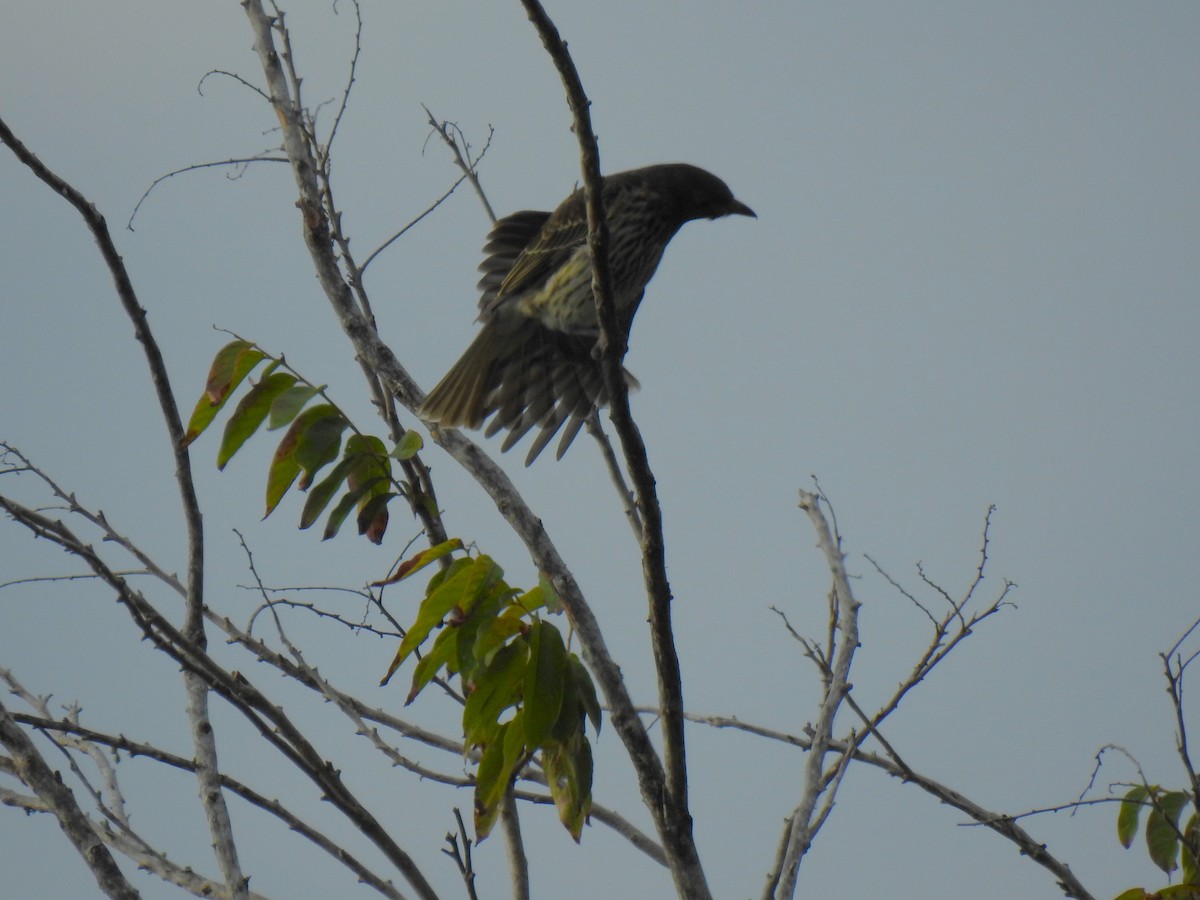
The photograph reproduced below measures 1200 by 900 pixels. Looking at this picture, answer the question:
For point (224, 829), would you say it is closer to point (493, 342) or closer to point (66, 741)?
point (66, 741)

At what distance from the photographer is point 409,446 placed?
2777mm

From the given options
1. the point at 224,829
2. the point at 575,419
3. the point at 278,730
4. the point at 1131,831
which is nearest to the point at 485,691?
the point at 278,730

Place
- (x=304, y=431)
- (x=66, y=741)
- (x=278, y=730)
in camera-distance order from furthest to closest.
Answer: (x=66, y=741)
(x=304, y=431)
(x=278, y=730)

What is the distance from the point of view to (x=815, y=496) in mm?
4098

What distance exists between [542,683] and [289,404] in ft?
2.86

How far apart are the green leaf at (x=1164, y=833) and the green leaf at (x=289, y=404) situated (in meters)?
2.56

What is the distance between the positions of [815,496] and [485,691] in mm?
1900

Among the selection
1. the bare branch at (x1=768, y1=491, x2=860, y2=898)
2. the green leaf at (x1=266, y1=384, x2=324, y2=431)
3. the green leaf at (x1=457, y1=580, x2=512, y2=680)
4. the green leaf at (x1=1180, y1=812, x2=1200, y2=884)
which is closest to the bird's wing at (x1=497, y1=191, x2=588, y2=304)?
the bare branch at (x1=768, y1=491, x2=860, y2=898)

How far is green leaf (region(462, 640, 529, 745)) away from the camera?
8.05ft

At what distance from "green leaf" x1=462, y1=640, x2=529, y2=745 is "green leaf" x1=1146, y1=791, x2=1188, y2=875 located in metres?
2.09

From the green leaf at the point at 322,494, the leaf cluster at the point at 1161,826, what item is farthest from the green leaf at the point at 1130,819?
the green leaf at the point at 322,494

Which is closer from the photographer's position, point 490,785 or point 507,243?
point 490,785

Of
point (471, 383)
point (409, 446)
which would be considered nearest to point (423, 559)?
point (409, 446)

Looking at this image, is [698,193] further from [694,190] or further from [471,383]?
[471,383]
